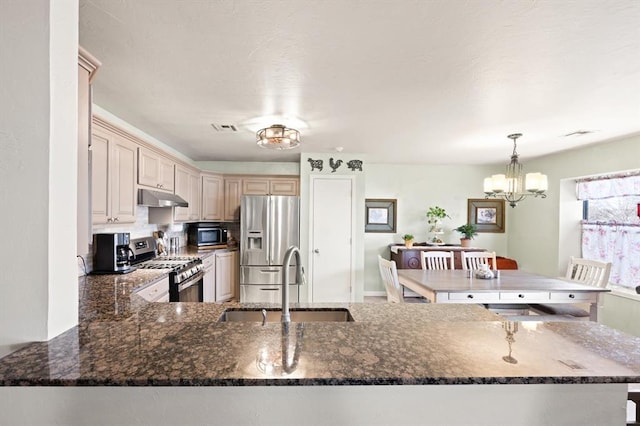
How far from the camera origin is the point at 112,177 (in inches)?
92.7

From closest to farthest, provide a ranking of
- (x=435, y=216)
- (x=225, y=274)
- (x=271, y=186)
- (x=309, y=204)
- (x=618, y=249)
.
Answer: (x=618, y=249) < (x=225, y=274) < (x=309, y=204) < (x=271, y=186) < (x=435, y=216)

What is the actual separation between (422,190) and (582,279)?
264 cm

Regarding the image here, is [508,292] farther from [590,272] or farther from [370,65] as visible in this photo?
[370,65]

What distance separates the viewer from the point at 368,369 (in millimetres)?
753

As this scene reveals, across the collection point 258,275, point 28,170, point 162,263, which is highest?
point 28,170

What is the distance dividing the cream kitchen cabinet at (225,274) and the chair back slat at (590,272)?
4.23m

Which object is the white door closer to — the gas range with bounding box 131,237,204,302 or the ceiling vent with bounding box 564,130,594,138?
the gas range with bounding box 131,237,204,302

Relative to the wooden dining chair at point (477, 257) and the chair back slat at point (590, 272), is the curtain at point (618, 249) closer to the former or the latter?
the chair back slat at point (590, 272)

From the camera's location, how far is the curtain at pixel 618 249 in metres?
3.49

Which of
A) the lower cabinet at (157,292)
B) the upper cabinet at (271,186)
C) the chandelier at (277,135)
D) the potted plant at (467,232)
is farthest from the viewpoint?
the potted plant at (467,232)

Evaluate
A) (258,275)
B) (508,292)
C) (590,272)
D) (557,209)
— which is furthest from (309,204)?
(557,209)

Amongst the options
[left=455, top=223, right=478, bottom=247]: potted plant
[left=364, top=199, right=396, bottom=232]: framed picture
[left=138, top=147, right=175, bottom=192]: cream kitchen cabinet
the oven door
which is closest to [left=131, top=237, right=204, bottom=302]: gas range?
the oven door

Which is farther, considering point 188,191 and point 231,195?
point 231,195

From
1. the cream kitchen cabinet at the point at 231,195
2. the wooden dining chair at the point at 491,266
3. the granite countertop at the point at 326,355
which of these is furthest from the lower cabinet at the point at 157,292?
the wooden dining chair at the point at 491,266
